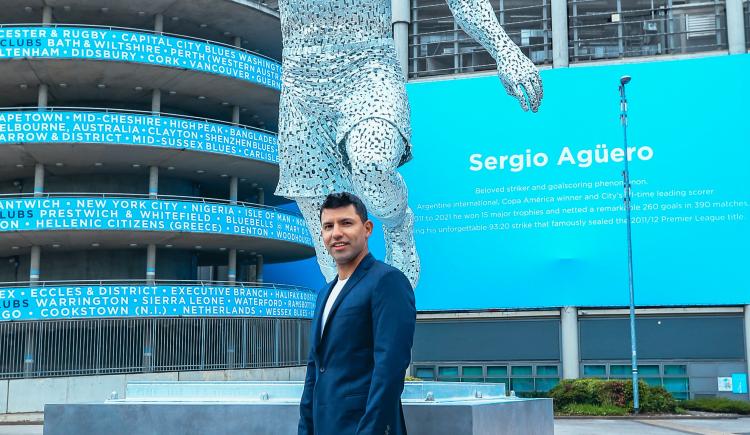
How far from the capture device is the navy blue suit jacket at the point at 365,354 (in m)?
3.31

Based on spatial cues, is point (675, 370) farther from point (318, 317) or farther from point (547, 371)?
point (318, 317)

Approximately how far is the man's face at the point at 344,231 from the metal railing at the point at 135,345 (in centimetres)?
2357

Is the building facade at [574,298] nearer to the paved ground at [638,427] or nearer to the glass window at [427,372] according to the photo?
the glass window at [427,372]

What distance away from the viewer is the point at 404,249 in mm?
6898

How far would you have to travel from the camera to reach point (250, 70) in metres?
30.0

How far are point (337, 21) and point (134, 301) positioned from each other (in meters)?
21.1

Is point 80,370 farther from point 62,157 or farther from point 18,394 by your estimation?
point 62,157

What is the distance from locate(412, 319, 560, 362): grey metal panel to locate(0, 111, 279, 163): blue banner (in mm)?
9247

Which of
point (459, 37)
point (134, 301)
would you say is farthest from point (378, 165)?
Answer: point (459, 37)

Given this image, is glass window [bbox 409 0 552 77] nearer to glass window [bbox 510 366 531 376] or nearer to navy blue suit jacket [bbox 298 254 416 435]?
glass window [bbox 510 366 531 376]

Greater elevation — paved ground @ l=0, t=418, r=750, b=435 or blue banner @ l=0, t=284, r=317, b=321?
blue banner @ l=0, t=284, r=317, b=321

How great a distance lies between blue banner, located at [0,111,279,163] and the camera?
86.2 feet

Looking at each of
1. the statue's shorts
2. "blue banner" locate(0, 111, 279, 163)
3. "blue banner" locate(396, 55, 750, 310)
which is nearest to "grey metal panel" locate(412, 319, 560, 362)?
"blue banner" locate(396, 55, 750, 310)

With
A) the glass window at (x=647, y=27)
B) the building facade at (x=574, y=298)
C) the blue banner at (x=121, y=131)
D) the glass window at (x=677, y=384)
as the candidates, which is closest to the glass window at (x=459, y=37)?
the building facade at (x=574, y=298)
